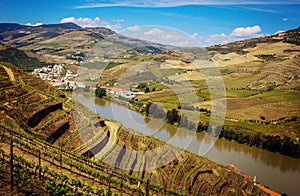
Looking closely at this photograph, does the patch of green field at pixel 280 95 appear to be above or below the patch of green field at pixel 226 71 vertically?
below

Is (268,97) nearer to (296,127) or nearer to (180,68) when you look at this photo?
(296,127)

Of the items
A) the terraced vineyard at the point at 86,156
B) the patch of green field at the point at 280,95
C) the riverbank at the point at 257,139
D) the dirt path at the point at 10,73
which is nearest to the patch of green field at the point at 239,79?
the patch of green field at the point at 280,95

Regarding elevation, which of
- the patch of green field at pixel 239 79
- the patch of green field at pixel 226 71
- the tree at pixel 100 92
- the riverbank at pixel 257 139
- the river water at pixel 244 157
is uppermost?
the patch of green field at pixel 226 71

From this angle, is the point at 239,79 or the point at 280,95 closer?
the point at 280,95

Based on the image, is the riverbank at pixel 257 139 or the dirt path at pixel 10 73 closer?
the dirt path at pixel 10 73

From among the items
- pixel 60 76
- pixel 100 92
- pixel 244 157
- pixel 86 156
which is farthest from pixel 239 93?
pixel 86 156

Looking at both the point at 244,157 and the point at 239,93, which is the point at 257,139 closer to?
the point at 244,157

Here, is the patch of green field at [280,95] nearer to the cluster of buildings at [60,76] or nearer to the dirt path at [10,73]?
the cluster of buildings at [60,76]

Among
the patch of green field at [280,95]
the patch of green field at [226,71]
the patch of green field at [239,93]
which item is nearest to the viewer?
the patch of green field at [280,95]

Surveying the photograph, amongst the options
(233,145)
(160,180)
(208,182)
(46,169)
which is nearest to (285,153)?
(233,145)
